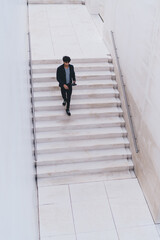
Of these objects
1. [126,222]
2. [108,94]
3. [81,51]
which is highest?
[81,51]

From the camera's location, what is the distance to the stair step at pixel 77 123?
7.22 meters

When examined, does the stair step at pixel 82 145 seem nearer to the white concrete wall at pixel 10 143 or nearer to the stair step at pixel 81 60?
the stair step at pixel 81 60

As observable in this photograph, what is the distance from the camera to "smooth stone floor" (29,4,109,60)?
859cm

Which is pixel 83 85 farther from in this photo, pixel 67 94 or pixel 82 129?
pixel 82 129

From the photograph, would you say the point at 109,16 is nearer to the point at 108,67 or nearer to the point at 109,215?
the point at 108,67

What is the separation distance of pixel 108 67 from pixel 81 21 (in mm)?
3331

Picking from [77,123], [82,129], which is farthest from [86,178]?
[77,123]

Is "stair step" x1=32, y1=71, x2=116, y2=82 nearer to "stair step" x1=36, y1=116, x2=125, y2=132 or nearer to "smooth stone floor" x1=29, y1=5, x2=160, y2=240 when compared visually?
"stair step" x1=36, y1=116, x2=125, y2=132

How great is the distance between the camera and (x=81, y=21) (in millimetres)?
10688

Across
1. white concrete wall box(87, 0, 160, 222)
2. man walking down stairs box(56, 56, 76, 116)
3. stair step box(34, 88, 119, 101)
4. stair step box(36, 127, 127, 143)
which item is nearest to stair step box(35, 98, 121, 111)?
stair step box(34, 88, 119, 101)

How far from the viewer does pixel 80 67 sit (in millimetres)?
8086

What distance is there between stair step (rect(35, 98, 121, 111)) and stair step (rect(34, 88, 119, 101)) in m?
0.11

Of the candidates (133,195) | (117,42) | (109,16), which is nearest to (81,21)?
(109,16)

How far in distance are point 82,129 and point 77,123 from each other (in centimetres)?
20
